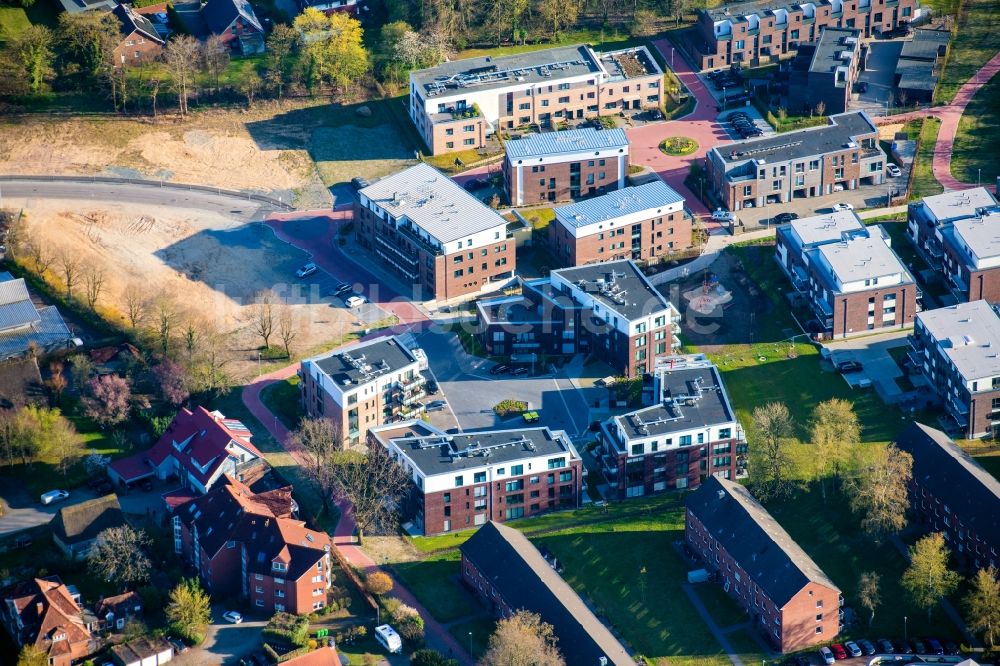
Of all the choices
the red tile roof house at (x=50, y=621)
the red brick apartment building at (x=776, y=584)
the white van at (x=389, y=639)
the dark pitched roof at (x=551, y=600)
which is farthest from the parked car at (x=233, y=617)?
the red brick apartment building at (x=776, y=584)

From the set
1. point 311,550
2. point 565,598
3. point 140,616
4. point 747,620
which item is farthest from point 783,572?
point 140,616

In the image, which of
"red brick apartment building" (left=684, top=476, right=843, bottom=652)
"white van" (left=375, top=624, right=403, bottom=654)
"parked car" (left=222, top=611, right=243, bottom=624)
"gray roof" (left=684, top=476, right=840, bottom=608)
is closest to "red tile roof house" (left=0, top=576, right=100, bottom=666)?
"parked car" (left=222, top=611, right=243, bottom=624)

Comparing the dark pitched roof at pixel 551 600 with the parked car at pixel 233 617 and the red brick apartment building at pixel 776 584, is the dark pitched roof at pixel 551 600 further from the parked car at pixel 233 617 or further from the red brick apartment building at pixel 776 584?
the parked car at pixel 233 617

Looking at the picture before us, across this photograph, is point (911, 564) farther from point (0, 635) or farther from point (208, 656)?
point (0, 635)

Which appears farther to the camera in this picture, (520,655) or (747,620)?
(747,620)

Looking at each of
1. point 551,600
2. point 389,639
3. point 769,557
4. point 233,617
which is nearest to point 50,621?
point 233,617
